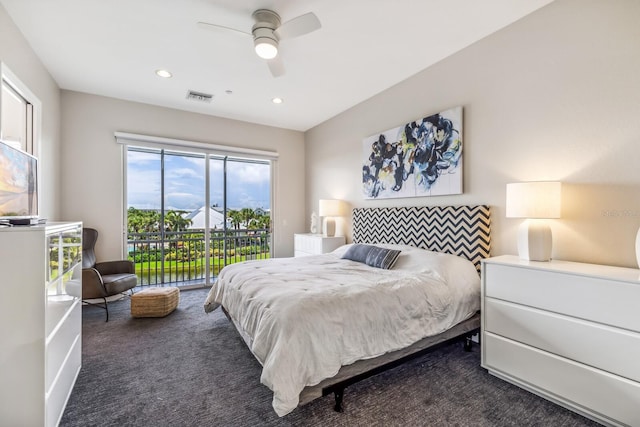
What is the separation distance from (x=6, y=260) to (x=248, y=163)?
413 cm

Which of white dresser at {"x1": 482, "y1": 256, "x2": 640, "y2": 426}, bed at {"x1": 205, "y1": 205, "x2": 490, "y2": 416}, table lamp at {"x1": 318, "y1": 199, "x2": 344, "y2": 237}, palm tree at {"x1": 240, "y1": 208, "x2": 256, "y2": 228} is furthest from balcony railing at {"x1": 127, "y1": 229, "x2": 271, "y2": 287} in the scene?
white dresser at {"x1": 482, "y1": 256, "x2": 640, "y2": 426}

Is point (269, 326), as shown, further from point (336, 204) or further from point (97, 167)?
point (97, 167)

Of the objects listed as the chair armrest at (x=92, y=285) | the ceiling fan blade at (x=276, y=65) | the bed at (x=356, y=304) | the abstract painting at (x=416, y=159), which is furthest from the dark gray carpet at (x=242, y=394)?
the ceiling fan blade at (x=276, y=65)

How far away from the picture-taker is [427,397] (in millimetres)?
1934

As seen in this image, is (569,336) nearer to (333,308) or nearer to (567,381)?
(567,381)

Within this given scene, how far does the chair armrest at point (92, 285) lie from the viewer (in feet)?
10.5

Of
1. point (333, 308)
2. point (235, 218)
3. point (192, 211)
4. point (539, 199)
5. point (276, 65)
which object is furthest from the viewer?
point (235, 218)

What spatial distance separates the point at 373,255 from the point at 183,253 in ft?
11.3

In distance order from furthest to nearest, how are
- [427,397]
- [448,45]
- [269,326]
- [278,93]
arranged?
[278,93] < [448,45] < [427,397] < [269,326]

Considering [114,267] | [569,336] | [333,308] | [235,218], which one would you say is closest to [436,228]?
[569,336]

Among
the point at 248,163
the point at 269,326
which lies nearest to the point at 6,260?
the point at 269,326

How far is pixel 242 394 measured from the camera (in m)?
1.96

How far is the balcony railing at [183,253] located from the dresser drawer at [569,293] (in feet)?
13.6

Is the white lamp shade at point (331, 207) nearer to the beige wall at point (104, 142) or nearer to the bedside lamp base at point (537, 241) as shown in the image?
the beige wall at point (104, 142)
